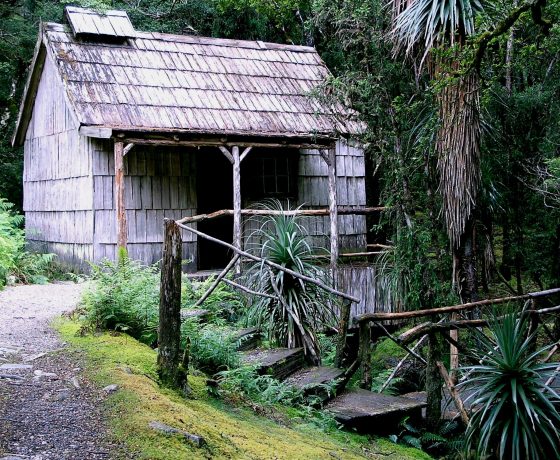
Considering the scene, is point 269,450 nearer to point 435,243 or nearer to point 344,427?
point 344,427

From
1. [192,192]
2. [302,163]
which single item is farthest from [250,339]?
[302,163]

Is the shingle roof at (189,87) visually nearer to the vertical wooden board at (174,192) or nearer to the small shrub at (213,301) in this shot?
the vertical wooden board at (174,192)

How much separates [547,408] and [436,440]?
134 cm

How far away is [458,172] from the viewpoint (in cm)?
905

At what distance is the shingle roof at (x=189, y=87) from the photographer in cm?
1247

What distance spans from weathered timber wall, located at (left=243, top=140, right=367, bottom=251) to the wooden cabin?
3cm

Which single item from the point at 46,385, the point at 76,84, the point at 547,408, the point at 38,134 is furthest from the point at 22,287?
the point at 547,408

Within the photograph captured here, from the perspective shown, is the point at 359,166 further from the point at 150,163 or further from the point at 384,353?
the point at 384,353

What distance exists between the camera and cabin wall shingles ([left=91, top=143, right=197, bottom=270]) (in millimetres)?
13062

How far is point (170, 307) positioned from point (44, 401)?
1.15m

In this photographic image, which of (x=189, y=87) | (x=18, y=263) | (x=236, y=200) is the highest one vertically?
(x=189, y=87)

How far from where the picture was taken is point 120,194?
39.5 feet

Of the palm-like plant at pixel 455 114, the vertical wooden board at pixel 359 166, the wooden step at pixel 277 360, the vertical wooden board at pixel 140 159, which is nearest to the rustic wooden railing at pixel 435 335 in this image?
the wooden step at pixel 277 360

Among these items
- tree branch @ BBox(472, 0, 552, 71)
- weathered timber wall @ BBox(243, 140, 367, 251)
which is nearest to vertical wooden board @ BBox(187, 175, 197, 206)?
weathered timber wall @ BBox(243, 140, 367, 251)
